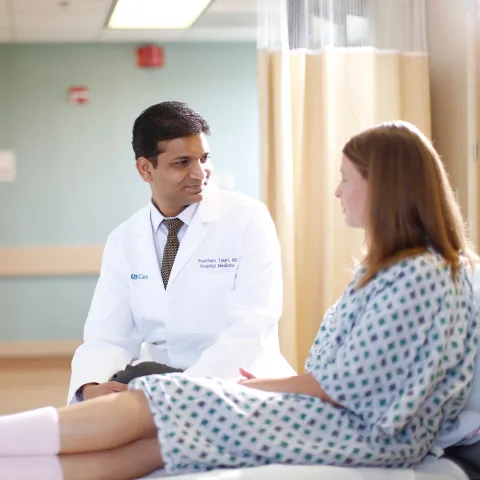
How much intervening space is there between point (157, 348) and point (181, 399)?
3.04 feet

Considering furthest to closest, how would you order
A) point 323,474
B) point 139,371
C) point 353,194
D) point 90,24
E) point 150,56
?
point 150,56 → point 90,24 → point 139,371 → point 353,194 → point 323,474

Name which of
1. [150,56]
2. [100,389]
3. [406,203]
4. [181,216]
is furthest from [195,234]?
[150,56]

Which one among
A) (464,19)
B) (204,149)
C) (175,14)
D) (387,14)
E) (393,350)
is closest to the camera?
(393,350)

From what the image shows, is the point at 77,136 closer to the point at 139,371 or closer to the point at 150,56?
the point at 150,56

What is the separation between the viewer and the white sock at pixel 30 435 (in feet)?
5.44

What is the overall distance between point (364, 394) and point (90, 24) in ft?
13.1

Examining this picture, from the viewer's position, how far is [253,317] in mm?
2520

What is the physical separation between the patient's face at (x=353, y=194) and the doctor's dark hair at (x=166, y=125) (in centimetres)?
82

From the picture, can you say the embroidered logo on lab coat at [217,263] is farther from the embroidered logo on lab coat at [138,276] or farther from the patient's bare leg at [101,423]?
the patient's bare leg at [101,423]

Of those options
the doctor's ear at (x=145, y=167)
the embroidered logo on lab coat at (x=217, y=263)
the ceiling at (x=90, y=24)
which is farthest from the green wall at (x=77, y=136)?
the embroidered logo on lab coat at (x=217, y=263)

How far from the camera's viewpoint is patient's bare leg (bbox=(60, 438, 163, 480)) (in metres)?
1.68

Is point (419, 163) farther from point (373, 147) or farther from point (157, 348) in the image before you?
point (157, 348)

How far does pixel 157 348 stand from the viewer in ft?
8.71

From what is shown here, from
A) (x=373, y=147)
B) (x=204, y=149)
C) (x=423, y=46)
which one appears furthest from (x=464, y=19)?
(x=373, y=147)
